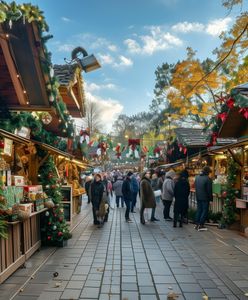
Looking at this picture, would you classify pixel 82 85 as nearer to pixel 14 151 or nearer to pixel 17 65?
pixel 14 151

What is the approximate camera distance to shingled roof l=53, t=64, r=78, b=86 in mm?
9727

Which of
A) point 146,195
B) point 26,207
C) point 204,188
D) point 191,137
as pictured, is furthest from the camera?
point 191,137

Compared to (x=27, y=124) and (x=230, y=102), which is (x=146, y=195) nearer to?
(x=230, y=102)

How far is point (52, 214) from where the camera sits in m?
7.81

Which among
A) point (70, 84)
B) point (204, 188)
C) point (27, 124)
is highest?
point (70, 84)

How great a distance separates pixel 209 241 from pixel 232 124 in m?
3.73

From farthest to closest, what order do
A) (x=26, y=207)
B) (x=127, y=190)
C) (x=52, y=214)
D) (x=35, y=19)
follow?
(x=127, y=190), (x=52, y=214), (x=26, y=207), (x=35, y=19)

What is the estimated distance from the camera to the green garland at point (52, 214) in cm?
771

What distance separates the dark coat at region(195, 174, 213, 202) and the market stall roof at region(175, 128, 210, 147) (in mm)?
4688

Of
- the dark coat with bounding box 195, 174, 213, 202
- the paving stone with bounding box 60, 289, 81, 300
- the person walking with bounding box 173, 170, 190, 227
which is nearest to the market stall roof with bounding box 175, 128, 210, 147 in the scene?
the person walking with bounding box 173, 170, 190, 227

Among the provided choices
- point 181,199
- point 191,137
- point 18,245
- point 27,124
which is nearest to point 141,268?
point 18,245

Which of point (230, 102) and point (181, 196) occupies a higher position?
point (230, 102)

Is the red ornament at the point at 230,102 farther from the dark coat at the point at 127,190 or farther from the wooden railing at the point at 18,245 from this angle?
the dark coat at the point at 127,190

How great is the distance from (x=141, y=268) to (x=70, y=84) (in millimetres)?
5961
